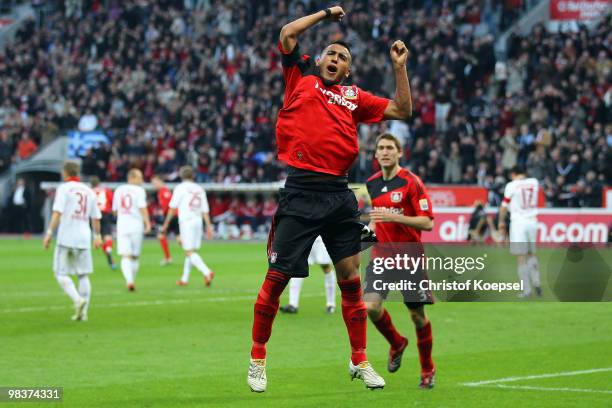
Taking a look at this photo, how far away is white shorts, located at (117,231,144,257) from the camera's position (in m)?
20.8

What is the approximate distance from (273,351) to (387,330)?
274cm

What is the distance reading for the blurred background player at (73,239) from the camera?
52.1ft

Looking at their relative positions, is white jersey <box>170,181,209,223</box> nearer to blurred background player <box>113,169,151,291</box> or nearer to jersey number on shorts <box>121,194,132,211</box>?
blurred background player <box>113,169,151,291</box>

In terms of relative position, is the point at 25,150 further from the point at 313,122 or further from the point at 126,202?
the point at 313,122

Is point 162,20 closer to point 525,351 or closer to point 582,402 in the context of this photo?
point 525,351

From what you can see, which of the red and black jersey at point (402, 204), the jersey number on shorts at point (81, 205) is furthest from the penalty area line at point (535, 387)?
the jersey number on shorts at point (81, 205)

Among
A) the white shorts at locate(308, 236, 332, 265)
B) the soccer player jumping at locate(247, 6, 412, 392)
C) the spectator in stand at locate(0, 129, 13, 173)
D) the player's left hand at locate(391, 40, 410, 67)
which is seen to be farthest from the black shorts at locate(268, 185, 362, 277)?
the spectator in stand at locate(0, 129, 13, 173)

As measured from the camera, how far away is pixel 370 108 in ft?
28.3

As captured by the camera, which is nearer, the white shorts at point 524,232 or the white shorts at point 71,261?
the white shorts at point 71,261

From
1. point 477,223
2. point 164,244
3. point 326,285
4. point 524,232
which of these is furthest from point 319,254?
point 477,223

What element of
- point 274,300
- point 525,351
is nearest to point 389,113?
point 274,300

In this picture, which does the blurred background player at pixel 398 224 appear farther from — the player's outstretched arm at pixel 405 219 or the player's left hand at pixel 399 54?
the player's left hand at pixel 399 54

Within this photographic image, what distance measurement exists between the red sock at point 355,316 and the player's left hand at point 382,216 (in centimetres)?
134

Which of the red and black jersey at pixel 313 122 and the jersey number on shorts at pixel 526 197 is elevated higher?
the red and black jersey at pixel 313 122
